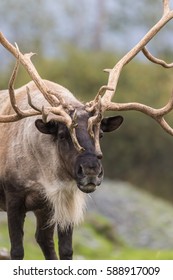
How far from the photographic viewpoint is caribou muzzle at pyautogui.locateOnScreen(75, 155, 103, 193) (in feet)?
36.6

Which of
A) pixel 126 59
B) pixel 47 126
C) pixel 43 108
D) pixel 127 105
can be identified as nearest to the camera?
pixel 43 108

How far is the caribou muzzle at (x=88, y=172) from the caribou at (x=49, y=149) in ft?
0.07

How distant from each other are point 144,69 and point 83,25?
3550cm

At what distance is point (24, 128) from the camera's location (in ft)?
41.5

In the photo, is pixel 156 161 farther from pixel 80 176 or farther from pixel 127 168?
pixel 80 176

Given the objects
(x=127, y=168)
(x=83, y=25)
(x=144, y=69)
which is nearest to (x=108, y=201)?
(x=127, y=168)

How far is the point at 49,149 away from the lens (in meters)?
12.2

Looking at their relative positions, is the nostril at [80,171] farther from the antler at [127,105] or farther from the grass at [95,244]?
the grass at [95,244]

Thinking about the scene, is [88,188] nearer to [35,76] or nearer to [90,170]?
[90,170]

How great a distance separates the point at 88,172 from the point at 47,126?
0.99 m

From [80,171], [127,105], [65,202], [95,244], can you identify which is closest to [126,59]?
[127,105]

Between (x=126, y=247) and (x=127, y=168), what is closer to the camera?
(x=126, y=247)

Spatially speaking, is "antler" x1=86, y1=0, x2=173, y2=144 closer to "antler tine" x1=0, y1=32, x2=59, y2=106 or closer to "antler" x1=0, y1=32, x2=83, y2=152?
"antler" x1=0, y1=32, x2=83, y2=152

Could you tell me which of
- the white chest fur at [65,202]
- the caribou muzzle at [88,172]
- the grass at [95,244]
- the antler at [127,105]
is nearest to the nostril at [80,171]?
the caribou muzzle at [88,172]
